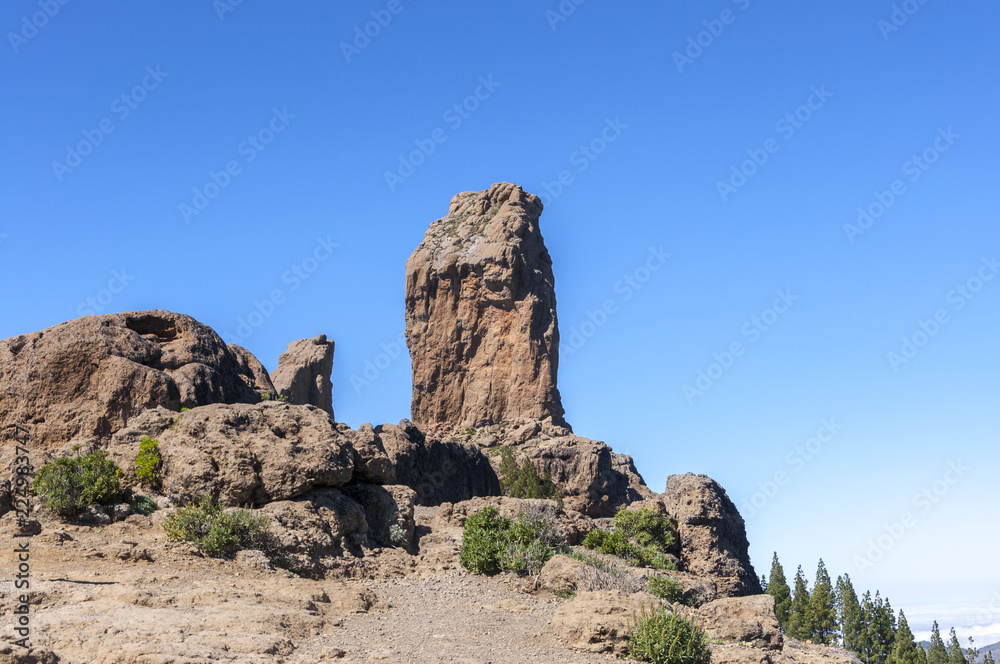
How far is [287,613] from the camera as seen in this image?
14.7 meters

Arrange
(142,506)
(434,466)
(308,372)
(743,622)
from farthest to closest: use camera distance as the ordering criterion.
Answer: (308,372)
(434,466)
(142,506)
(743,622)

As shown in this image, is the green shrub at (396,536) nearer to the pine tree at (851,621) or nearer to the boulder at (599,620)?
the boulder at (599,620)

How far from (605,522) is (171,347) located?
16088 mm

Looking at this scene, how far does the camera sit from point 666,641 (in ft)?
46.7

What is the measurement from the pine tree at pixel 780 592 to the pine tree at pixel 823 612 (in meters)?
2.61

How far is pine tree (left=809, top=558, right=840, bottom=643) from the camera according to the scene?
67.9 meters

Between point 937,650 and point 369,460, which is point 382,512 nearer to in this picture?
point 369,460

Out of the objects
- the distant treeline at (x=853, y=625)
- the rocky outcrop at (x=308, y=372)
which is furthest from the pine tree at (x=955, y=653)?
the rocky outcrop at (x=308, y=372)

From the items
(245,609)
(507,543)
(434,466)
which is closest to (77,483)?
(245,609)

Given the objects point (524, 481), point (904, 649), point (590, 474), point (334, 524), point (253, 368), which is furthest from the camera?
point (904, 649)

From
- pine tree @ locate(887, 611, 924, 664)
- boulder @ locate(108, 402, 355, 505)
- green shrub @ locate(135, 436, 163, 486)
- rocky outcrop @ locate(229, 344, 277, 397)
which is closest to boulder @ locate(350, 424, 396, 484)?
boulder @ locate(108, 402, 355, 505)

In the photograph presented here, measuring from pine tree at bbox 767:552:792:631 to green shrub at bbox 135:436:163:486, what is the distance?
2409 inches

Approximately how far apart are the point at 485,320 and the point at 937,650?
48.6 metres

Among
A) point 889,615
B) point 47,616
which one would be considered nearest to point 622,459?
point 889,615
